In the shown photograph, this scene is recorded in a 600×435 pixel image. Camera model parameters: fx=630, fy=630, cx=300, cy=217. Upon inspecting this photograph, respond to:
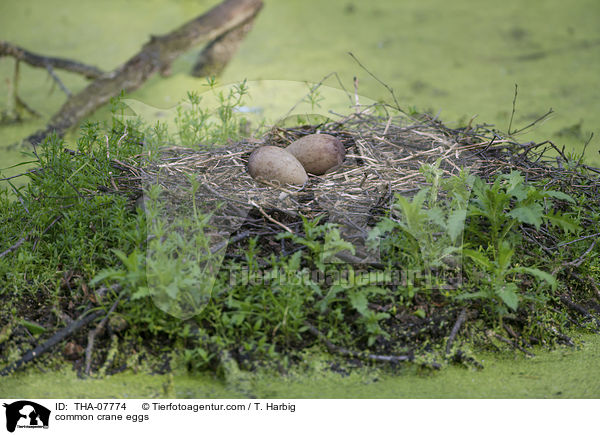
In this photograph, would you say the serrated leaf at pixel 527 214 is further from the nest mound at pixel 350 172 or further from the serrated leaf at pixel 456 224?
the nest mound at pixel 350 172

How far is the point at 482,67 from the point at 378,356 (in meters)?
4.47

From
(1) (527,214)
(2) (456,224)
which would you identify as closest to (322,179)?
(2) (456,224)

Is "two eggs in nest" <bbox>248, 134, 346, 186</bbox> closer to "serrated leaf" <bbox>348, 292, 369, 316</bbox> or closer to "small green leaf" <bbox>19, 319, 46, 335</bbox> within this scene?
"serrated leaf" <bbox>348, 292, 369, 316</bbox>

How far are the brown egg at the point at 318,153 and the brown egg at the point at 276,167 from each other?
155mm

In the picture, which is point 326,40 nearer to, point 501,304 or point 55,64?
point 55,64

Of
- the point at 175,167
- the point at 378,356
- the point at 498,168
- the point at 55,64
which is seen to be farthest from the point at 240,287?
the point at 55,64

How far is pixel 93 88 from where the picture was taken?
5.03 meters

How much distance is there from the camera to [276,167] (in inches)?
122

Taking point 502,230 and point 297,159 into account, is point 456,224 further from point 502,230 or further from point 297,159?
point 297,159

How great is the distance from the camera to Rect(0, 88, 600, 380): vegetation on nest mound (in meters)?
2.53
